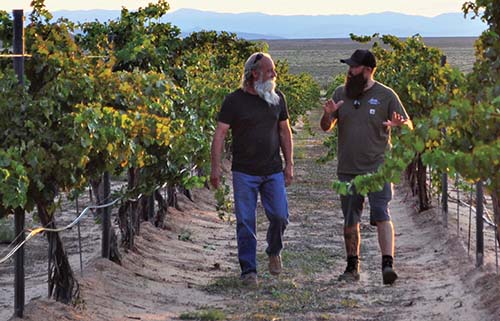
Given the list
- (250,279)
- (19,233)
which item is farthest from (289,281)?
(19,233)

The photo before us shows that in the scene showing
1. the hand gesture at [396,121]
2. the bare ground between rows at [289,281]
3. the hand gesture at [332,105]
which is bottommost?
the bare ground between rows at [289,281]

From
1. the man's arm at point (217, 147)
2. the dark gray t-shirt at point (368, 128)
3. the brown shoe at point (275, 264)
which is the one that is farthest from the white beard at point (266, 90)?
the brown shoe at point (275, 264)

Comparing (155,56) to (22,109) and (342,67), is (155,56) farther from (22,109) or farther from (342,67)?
(342,67)

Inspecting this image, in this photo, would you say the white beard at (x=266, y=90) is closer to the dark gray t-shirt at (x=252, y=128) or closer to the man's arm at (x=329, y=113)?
the dark gray t-shirt at (x=252, y=128)

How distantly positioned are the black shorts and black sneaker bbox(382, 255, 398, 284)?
0.97 ft

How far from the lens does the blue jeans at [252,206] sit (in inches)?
332

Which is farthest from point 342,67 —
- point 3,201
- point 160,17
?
point 3,201

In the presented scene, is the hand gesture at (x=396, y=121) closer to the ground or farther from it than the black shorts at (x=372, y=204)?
farther from it

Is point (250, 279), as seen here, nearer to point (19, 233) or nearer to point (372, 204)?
point (372, 204)

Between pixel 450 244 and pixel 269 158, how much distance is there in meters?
3.22

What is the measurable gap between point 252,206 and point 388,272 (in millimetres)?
1124

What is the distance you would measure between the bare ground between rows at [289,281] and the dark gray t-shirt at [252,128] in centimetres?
97

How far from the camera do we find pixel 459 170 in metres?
4.41

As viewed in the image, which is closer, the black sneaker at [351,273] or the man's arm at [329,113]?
the man's arm at [329,113]
